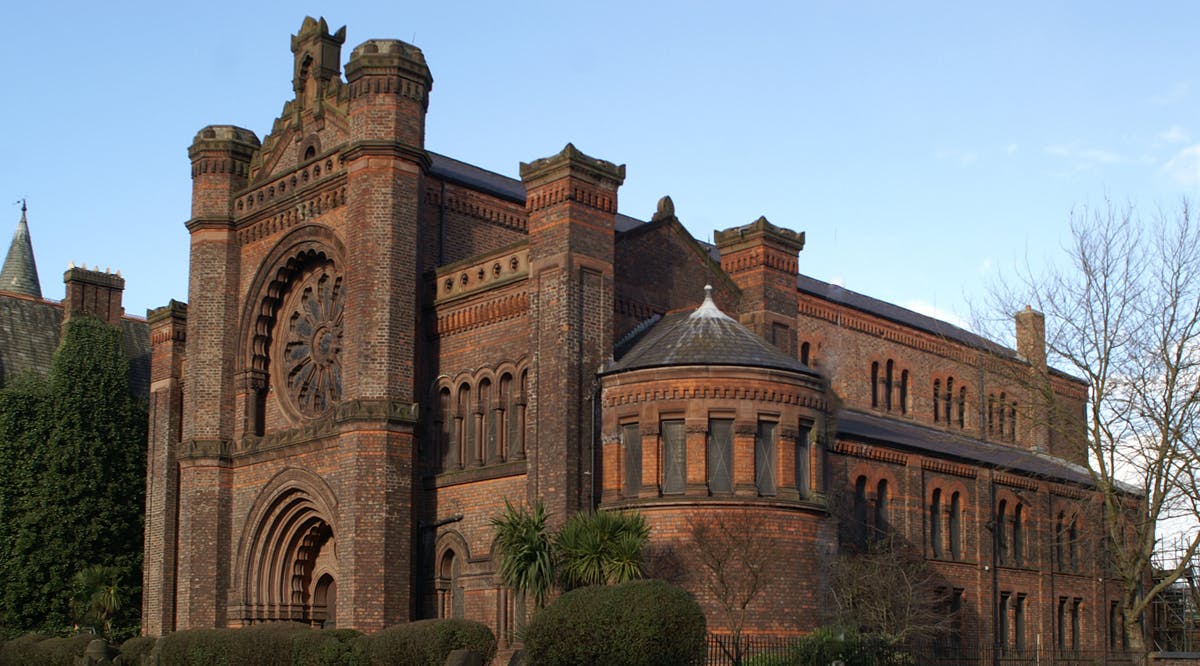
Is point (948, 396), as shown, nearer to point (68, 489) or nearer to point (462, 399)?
point (462, 399)

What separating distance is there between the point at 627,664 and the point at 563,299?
31.3 ft

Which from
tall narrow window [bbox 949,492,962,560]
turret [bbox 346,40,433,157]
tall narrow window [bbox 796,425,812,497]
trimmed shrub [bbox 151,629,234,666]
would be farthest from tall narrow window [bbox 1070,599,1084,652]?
trimmed shrub [bbox 151,629,234,666]

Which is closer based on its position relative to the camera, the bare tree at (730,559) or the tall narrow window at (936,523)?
the bare tree at (730,559)

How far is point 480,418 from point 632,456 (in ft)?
14.3

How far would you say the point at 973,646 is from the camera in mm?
39906

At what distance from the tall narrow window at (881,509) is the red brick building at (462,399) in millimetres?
101

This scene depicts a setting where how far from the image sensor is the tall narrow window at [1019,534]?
43812mm

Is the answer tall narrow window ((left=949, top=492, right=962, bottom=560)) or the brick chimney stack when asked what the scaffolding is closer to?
tall narrow window ((left=949, top=492, right=962, bottom=560))

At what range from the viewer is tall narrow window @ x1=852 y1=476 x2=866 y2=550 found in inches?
1455

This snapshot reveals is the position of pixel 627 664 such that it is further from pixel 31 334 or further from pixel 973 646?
pixel 31 334

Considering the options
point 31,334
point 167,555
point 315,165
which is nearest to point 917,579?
point 315,165

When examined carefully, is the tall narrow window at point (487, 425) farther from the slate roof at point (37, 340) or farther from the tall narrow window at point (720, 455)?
the slate roof at point (37, 340)

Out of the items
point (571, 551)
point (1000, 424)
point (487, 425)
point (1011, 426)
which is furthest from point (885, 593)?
point (1011, 426)

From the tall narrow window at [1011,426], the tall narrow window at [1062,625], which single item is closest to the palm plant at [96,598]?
the tall narrow window at [1062,625]
